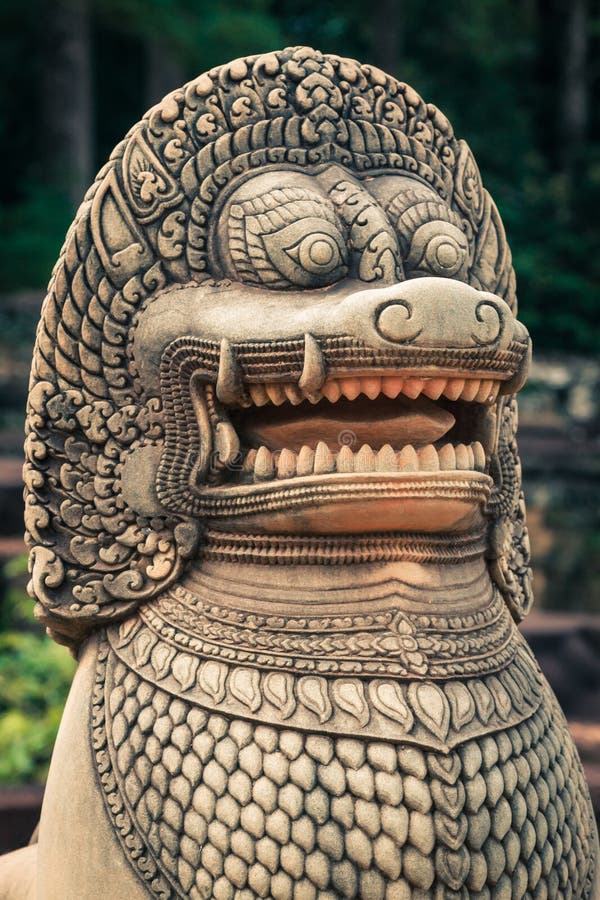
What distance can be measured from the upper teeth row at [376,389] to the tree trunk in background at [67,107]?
11973 millimetres

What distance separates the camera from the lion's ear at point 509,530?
2162mm

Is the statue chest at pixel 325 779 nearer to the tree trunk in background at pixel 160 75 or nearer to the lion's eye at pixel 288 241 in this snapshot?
the lion's eye at pixel 288 241

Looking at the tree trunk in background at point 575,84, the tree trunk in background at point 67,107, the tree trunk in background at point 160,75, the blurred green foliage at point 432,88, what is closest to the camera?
the blurred green foliage at point 432,88

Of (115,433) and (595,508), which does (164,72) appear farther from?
(115,433)

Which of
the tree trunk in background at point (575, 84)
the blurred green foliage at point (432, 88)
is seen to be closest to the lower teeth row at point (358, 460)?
the blurred green foliage at point (432, 88)

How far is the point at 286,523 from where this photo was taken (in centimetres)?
195

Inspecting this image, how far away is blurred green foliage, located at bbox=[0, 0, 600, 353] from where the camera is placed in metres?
12.4

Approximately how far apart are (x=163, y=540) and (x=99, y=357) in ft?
1.15

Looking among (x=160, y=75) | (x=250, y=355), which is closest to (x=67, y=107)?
(x=160, y=75)

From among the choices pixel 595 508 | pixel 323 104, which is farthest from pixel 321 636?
pixel 595 508

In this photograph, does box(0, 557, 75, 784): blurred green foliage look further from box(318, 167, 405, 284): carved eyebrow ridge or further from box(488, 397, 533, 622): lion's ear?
box(318, 167, 405, 284): carved eyebrow ridge

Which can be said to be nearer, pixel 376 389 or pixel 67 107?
pixel 376 389

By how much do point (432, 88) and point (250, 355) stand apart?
59.5 ft

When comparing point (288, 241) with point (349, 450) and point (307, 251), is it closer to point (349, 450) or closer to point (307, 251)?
point (307, 251)
